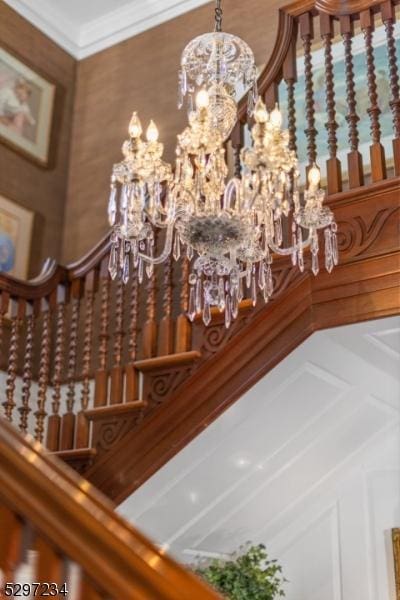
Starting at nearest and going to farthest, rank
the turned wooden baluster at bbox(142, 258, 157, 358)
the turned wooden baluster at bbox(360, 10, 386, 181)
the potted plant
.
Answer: the turned wooden baluster at bbox(360, 10, 386, 181)
the turned wooden baluster at bbox(142, 258, 157, 358)
the potted plant

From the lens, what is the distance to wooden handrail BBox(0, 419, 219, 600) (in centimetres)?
105

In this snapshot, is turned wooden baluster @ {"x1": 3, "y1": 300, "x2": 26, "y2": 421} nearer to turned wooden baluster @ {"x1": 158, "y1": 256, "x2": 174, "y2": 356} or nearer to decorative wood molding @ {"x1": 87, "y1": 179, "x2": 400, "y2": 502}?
decorative wood molding @ {"x1": 87, "y1": 179, "x2": 400, "y2": 502}

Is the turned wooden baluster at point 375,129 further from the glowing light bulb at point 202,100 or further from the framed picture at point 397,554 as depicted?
the framed picture at point 397,554

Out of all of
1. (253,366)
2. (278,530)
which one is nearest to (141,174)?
(253,366)

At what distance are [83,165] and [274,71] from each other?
10.9ft

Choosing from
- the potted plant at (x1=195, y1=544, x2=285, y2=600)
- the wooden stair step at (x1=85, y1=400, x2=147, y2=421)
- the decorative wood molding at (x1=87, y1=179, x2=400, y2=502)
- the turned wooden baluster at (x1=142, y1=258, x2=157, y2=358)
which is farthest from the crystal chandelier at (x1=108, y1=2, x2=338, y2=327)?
the potted plant at (x1=195, y1=544, x2=285, y2=600)

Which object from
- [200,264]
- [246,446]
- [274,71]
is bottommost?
[246,446]

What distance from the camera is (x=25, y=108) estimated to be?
691 centimetres

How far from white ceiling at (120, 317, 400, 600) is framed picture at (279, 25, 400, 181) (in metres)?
1.88

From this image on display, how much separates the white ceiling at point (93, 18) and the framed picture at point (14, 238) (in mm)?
1984

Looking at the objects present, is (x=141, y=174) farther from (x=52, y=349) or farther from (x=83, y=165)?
(x=83, y=165)

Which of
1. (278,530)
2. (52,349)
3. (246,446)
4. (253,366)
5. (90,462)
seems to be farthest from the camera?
(52,349)

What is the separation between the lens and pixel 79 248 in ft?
22.4

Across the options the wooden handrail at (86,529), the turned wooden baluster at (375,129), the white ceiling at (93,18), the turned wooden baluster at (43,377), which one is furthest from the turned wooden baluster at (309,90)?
the white ceiling at (93,18)
